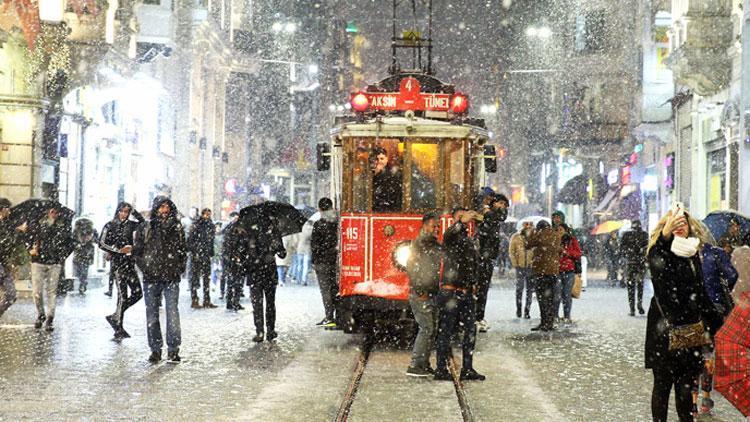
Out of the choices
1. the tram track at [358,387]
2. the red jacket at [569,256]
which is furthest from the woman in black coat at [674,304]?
the red jacket at [569,256]

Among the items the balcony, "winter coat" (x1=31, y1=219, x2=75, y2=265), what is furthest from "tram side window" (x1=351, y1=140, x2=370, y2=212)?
the balcony

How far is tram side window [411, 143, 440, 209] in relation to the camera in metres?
16.2

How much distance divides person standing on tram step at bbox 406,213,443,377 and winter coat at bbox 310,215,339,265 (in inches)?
195

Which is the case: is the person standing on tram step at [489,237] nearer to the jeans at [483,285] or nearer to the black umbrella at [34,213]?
the jeans at [483,285]

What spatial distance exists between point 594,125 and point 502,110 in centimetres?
3169

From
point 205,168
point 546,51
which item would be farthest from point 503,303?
point 546,51

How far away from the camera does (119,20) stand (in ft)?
100.0

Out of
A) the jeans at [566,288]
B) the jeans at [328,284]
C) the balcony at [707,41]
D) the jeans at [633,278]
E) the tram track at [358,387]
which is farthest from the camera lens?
the balcony at [707,41]

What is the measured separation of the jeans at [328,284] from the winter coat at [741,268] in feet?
28.5

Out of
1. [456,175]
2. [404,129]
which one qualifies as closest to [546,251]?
[456,175]

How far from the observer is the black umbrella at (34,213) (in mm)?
17500

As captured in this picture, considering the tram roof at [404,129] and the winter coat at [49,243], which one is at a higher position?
the tram roof at [404,129]

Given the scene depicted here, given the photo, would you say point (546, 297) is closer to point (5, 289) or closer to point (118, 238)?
point (118, 238)

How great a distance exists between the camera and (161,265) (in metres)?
13.8
